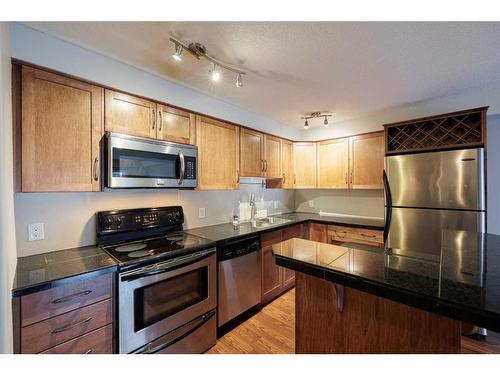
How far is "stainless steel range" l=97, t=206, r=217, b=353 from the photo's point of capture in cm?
141

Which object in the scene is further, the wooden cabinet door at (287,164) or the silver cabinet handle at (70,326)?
the wooden cabinet door at (287,164)

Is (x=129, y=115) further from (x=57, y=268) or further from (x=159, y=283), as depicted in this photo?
(x=159, y=283)

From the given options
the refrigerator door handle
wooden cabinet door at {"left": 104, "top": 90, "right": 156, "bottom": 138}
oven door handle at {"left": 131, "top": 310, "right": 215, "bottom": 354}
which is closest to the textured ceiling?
wooden cabinet door at {"left": 104, "top": 90, "right": 156, "bottom": 138}

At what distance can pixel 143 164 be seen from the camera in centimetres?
178

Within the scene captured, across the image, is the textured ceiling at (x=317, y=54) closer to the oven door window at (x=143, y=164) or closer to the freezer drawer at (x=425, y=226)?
the oven door window at (x=143, y=164)

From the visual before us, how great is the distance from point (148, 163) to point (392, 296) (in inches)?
71.5

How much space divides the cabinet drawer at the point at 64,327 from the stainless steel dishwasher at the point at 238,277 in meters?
0.91

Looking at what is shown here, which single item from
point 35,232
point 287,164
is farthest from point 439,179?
point 35,232

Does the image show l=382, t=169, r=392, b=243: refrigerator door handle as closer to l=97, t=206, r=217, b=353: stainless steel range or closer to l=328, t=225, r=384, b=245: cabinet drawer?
l=328, t=225, r=384, b=245: cabinet drawer

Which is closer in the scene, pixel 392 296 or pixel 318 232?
pixel 392 296

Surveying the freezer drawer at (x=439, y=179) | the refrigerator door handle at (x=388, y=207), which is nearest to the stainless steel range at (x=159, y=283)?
the refrigerator door handle at (x=388, y=207)

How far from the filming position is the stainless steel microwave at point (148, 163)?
1602mm
